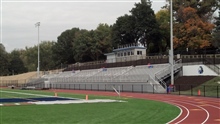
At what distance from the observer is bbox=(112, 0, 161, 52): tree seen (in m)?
81.0

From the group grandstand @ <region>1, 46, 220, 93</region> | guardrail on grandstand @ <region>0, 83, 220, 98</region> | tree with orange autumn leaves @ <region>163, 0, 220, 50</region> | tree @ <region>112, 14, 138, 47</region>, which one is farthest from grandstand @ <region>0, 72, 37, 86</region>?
tree with orange autumn leaves @ <region>163, 0, 220, 50</region>

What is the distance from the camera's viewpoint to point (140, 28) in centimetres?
8150

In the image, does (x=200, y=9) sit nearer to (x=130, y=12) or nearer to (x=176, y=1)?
(x=176, y=1)

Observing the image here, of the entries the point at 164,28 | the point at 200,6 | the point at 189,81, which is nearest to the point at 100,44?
the point at 164,28

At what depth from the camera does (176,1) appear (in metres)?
68.0

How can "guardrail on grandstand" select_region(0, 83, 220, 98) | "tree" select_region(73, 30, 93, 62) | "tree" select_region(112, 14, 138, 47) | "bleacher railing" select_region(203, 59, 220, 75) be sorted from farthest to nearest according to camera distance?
"tree" select_region(73, 30, 93, 62) → "tree" select_region(112, 14, 138, 47) → "bleacher railing" select_region(203, 59, 220, 75) → "guardrail on grandstand" select_region(0, 83, 220, 98)

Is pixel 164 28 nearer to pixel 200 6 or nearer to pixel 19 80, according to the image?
pixel 200 6

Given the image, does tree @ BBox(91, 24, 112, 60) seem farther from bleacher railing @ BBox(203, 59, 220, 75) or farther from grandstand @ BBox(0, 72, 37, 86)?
bleacher railing @ BBox(203, 59, 220, 75)

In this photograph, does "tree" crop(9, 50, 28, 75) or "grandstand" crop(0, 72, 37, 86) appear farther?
"tree" crop(9, 50, 28, 75)

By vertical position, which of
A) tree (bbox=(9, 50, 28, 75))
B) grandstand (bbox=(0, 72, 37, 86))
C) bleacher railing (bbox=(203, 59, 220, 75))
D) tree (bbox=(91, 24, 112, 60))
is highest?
tree (bbox=(91, 24, 112, 60))

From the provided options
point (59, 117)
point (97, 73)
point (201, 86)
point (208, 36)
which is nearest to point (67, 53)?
point (97, 73)

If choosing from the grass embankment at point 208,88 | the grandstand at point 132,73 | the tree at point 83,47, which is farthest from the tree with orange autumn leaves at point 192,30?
the tree at point 83,47

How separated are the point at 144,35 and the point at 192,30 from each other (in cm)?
2214

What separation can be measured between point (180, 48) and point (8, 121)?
188 feet
